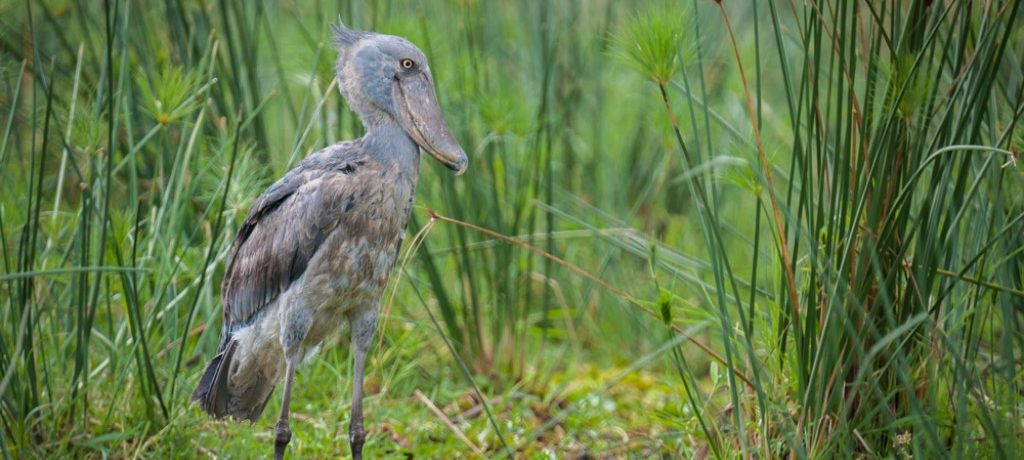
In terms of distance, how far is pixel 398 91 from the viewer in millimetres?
3430

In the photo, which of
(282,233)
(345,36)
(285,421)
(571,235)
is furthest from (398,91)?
(571,235)

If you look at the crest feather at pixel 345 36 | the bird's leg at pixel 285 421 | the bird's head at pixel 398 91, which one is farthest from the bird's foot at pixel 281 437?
the crest feather at pixel 345 36

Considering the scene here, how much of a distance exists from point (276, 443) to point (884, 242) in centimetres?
192

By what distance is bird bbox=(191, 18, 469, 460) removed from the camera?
334cm

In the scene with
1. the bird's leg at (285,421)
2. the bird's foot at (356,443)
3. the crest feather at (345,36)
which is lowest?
the bird's foot at (356,443)

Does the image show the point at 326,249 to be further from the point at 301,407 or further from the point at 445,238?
the point at 445,238

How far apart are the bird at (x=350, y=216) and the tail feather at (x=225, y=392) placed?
32 mm

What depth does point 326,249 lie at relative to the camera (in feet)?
11.0

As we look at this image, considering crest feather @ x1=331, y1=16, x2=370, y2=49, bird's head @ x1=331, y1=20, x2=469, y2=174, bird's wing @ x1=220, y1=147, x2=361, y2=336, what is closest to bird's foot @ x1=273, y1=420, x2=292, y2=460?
bird's wing @ x1=220, y1=147, x2=361, y2=336

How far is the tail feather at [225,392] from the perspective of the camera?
144 inches

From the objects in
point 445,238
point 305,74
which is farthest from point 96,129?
point 445,238

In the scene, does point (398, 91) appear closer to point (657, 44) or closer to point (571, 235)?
point (657, 44)

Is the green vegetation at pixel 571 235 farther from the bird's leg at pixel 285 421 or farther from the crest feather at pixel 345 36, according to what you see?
the crest feather at pixel 345 36

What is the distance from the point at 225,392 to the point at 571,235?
1587mm
